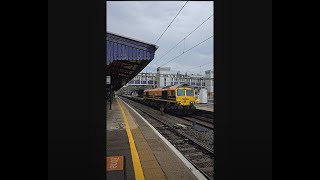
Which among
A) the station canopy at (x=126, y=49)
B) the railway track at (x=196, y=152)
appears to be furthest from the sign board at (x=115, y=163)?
the station canopy at (x=126, y=49)

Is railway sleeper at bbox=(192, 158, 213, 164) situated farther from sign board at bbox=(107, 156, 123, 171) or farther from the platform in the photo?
sign board at bbox=(107, 156, 123, 171)

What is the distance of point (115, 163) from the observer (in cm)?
502

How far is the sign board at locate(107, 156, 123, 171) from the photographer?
4719 millimetres

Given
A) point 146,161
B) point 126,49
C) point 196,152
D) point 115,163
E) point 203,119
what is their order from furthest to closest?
point 203,119, point 126,49, point 196,152, point 146,161, point 115,163

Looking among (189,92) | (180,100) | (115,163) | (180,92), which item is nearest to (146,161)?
(115,163)

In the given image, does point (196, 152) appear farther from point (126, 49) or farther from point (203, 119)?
point (203, 119)

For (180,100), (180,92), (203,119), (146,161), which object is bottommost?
(203,119)

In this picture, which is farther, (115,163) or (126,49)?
(126,49)

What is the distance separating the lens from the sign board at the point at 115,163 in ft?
15.5
